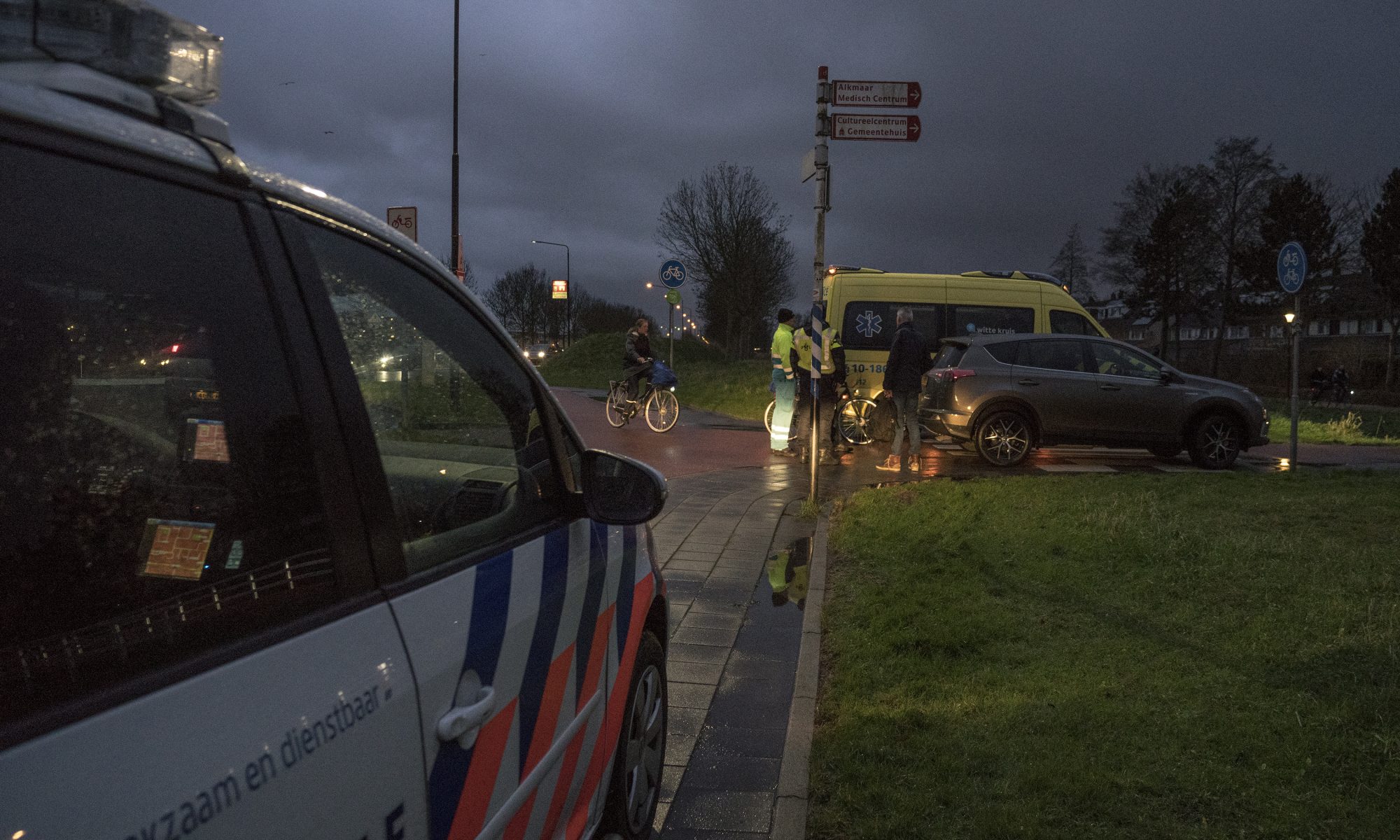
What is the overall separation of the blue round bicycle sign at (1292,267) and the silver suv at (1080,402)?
142 cm

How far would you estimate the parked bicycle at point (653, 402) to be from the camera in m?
17.4

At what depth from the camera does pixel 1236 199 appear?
50.8 m

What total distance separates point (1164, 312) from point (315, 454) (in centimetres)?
6003

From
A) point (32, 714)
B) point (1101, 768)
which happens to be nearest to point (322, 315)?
point (32, 714)

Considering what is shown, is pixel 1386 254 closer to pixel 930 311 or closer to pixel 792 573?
pixel 930 311

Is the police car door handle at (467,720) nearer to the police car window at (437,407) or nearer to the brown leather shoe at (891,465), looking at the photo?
the police car window at (437,407)

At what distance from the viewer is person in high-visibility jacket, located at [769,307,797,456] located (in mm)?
13953

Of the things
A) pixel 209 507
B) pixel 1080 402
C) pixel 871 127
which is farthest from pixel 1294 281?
pixel 209 507

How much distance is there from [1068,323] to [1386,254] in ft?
141

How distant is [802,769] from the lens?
390cm

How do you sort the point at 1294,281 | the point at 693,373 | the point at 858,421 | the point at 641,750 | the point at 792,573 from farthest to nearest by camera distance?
the point at 693,373 < the point at 858,421 < the point at 1294,281 < the point at 792,573 < the point at 641,750

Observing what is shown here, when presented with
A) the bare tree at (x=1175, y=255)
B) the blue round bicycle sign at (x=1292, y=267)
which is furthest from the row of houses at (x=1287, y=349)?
the blue round bicycle sign at (x=1292, y=267)

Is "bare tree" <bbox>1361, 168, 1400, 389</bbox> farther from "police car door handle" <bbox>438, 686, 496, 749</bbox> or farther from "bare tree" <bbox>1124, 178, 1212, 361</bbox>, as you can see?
"police car door handle" <bbox>438, 686, 496, 749</bbox>

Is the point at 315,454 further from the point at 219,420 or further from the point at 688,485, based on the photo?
the point at 688,485
